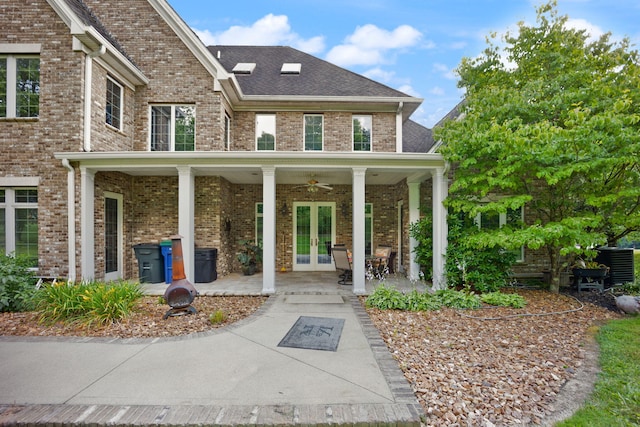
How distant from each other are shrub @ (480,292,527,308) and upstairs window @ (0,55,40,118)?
35.7 ft

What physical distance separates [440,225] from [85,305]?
714 cm

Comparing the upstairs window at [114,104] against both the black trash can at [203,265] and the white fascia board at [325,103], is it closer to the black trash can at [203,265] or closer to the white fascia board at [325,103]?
the white fascia board at [325,103]

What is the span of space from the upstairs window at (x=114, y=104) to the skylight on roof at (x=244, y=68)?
14.5ft

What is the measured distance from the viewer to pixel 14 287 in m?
5.89

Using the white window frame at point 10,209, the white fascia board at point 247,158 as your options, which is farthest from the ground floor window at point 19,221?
the white fascia board at point 247,158

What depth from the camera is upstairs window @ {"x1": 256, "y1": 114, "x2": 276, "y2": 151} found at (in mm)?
10312

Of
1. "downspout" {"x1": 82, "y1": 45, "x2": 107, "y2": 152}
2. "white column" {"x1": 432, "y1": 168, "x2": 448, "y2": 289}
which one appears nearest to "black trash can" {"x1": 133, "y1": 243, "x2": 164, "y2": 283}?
"downspout" {"x1": 82, "y1": 45, "x2": 107, "y2": 152}

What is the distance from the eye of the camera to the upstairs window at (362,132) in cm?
1041

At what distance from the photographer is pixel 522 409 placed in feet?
9.32

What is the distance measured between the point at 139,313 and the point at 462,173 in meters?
6.99

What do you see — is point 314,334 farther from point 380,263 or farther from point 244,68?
point 244,68

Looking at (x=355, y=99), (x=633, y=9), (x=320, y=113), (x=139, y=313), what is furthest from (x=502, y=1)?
(x=139, y=313)

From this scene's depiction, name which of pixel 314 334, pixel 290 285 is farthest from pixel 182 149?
pixel 314 334

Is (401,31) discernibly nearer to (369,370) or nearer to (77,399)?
(369,370)
